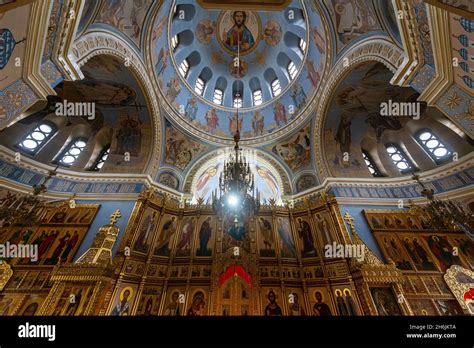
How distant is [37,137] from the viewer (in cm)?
884

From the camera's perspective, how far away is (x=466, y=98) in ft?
13.9

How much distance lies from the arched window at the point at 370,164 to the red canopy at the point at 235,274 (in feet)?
26.9

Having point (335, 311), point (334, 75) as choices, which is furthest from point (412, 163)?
point (335, 311)

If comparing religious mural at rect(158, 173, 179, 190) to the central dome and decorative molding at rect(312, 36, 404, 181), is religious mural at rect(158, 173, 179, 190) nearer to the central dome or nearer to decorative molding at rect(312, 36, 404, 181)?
the central dome

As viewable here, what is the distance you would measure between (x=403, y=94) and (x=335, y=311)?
965cm

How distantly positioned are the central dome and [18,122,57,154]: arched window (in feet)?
23.7

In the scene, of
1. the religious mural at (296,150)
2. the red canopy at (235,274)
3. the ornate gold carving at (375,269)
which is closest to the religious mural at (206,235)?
the red canopy at (235,274)

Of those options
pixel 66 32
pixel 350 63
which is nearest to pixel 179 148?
pixel 66 32

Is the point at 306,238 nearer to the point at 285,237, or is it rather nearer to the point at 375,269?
the point at 285,237

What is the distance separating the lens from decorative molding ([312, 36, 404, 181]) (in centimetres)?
607

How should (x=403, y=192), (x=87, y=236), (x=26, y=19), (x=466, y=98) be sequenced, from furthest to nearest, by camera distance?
1. (x=403, y=192)
2. (x=87, y=236)
3. (x=466, y=98)
4. (x=26, y=19)

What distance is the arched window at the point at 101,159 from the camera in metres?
10.4
